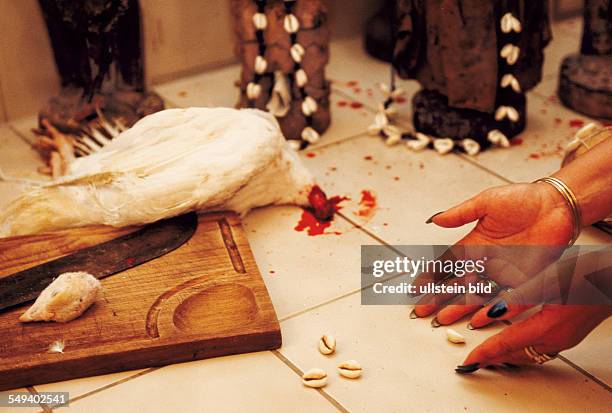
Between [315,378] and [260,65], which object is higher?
[260,65]

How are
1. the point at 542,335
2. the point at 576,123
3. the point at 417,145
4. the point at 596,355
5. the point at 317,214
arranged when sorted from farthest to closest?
the point at 576,123
the point at 417,145
the point at 317,214
the point at 596,355
the point at 542,335

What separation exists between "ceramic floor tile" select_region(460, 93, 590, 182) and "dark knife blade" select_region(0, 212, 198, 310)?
634 mm

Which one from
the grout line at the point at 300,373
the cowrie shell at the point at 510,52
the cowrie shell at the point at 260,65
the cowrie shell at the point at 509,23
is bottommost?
the grout line at the point at 300,373

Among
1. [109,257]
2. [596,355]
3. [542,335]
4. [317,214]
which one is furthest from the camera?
[317,214]

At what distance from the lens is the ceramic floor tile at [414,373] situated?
106cm

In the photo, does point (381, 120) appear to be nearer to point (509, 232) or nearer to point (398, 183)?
point (398, 183)

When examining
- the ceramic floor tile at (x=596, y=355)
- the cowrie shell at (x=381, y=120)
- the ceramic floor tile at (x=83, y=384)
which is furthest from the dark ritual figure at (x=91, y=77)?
the ceramic floor tile at (x=596, y=355)

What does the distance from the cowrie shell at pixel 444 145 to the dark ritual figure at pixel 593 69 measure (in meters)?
0.35

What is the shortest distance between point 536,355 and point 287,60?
2.66 ft

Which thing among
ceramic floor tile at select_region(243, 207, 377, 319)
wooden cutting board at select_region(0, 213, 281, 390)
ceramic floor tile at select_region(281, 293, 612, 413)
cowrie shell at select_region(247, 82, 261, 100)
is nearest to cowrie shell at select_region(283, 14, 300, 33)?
cowrie shell at select_region(247, 82, 261, 100)

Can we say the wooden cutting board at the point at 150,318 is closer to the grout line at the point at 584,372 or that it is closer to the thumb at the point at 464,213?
the thumb at the point at 464,213

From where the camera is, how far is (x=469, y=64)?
5.16ft

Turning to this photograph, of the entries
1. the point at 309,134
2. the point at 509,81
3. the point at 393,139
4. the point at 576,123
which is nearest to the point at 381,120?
the point at 393,139

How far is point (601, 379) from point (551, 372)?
6 centimetres
